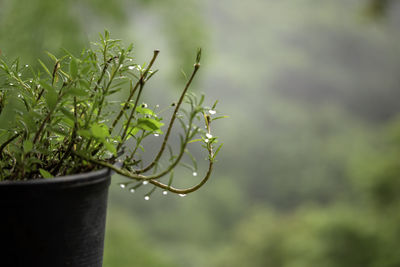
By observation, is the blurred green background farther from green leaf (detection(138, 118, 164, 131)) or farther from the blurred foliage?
green leaf (detection(138, 118, 164, 131))


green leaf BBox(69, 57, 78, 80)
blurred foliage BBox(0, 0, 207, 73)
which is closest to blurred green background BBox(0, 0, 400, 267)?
blurred foliage BBox(0, 0, 207, 73)

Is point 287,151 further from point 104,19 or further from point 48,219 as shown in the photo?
point 48,219

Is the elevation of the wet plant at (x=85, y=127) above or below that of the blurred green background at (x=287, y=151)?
below

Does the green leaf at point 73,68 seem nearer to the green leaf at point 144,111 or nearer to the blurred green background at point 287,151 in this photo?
the green leaf at point 144,111

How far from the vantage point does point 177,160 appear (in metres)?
0.46

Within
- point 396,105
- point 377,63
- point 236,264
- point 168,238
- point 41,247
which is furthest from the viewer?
point 377,63

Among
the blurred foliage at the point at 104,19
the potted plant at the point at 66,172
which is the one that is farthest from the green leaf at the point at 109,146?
the blurred foliage at the point at 104,19

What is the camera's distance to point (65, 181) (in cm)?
43

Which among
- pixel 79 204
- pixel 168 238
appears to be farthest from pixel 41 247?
pixel 168 238

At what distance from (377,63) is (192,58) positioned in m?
25.1

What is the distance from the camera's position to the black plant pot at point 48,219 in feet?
1.38

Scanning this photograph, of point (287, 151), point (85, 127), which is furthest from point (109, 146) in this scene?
point (287, 151)

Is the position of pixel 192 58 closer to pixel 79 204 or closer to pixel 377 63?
pixel 79 204

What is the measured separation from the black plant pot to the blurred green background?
8.53m
